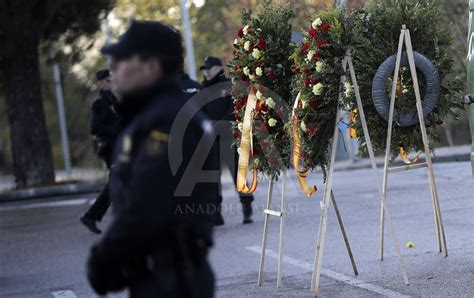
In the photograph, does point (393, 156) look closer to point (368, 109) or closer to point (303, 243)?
point (368, 109)

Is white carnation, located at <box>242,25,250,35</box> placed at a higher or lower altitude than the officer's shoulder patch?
higher

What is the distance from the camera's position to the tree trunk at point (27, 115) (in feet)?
70.2

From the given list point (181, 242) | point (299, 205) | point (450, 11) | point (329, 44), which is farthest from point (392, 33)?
point (450, 11)

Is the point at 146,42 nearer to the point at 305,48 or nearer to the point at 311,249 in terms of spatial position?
the point at 305,48

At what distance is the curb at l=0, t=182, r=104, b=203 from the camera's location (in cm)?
2036

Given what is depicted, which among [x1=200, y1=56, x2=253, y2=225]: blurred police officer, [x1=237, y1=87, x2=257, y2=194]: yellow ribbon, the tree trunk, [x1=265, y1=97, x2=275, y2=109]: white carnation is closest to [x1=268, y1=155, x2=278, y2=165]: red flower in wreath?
[x1=237, y1=87, x2=257, y2=194]: yellow ribbon

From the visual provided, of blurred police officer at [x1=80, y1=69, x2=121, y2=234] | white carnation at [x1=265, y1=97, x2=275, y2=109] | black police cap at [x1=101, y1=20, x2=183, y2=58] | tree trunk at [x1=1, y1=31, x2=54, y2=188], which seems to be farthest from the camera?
tree trunk at [x1=1, y1=31, x2=54, y2=188]

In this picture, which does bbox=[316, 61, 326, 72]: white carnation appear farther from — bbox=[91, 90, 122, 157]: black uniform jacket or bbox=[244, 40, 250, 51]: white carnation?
bbox=[91, 90, 122, 157]: black uniform jacket

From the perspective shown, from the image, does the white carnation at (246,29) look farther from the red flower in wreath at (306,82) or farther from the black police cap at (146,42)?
the black police cap at (146,42)

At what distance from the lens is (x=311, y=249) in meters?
9.38

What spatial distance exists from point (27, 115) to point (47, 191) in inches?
80.5

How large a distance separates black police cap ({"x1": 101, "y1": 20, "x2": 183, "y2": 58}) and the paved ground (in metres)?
3.61

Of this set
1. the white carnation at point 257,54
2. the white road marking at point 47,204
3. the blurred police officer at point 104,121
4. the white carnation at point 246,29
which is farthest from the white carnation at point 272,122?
the white road marking at point 47,204

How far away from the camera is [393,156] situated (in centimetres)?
799
